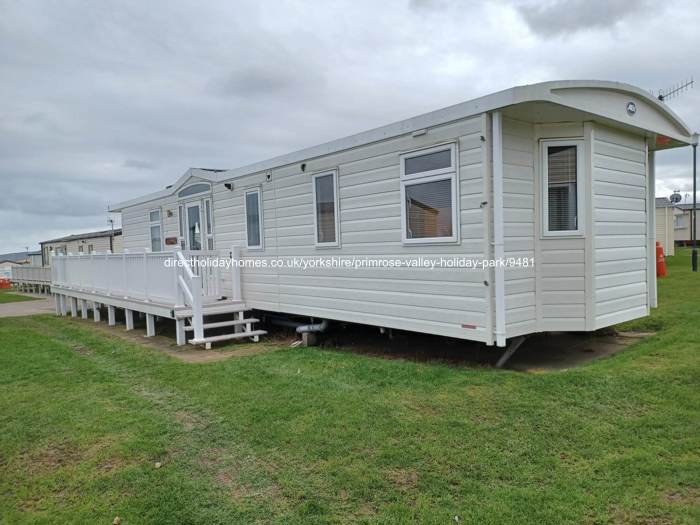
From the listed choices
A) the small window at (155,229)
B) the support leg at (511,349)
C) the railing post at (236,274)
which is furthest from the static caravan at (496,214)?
the small window at (155,229)

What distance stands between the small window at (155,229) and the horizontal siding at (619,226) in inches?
385

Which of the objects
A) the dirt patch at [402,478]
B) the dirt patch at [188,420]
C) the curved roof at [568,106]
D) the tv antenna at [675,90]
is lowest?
the dirt patch at [188,420]

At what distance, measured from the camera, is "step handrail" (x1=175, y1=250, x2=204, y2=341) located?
24.7ft

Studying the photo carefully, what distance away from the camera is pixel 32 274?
2611 centimetres

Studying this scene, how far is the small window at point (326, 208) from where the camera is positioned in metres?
7.01

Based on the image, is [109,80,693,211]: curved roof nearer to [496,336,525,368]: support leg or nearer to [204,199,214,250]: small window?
[496,336,525,368]: support leg

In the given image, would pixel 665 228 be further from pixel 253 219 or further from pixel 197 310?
pixel 197 310

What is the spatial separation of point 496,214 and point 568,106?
1.30 metres

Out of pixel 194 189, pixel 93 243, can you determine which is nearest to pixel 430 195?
pixel 194 189

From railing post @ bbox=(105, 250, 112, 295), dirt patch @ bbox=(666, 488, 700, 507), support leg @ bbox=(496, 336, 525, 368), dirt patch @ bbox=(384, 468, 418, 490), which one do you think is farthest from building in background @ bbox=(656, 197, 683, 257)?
dirt patch @ bbox=(384, 468, 418, 490)

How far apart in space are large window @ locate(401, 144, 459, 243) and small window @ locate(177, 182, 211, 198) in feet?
17.7

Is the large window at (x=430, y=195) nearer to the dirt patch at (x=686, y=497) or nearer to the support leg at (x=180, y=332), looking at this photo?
the dirt patch at (x=686, y=497)

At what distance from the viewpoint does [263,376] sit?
560 cm

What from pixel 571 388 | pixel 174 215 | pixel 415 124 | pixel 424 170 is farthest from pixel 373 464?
pixel 174 215
